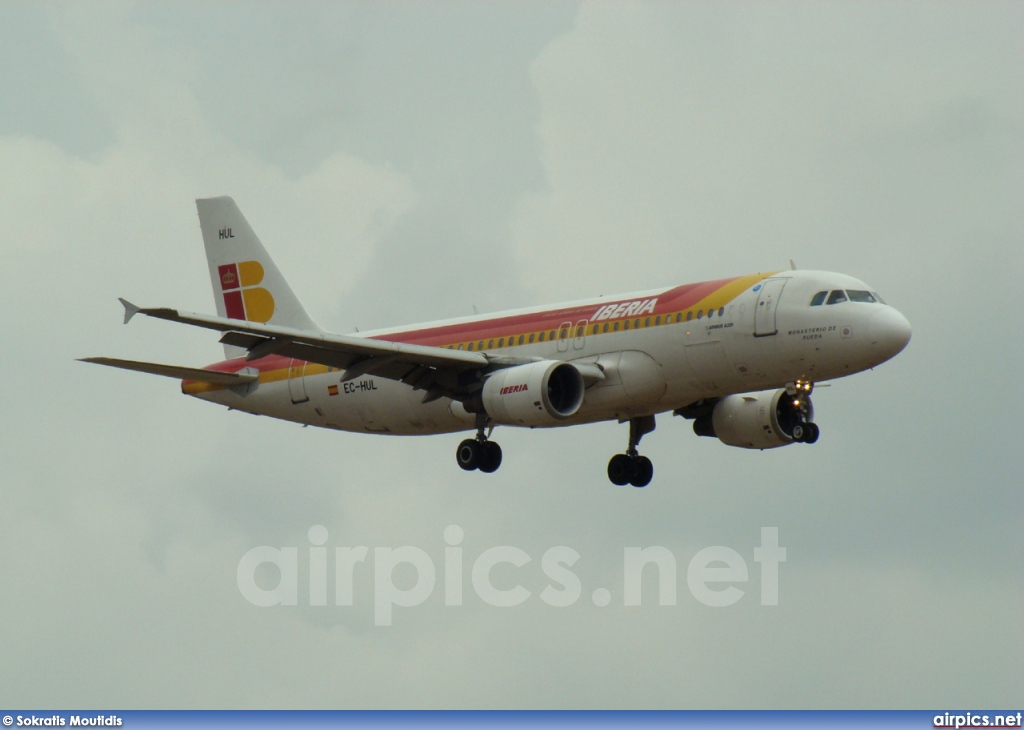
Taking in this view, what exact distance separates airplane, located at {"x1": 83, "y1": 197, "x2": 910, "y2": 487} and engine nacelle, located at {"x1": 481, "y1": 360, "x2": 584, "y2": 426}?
0.04m

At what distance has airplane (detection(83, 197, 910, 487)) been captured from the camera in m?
49.1

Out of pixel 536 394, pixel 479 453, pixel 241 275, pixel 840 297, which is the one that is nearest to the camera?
pixel 840 297

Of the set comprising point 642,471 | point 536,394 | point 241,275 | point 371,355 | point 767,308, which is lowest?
point 536,394

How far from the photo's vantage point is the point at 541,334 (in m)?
53.7

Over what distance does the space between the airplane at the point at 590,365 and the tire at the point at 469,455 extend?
4 cm

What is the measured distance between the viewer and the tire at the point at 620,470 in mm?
57250

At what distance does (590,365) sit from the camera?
51.9 metres

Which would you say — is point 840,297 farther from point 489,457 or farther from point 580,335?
point 489,457

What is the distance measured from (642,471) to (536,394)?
7989mm

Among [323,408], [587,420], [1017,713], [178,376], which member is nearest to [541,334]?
[587,420]

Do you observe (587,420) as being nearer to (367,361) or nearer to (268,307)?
(367,361)

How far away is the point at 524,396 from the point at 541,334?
140 inches

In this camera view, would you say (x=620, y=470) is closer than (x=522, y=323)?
No

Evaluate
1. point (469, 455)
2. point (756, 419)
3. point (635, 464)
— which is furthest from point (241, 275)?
point (756, 419)
